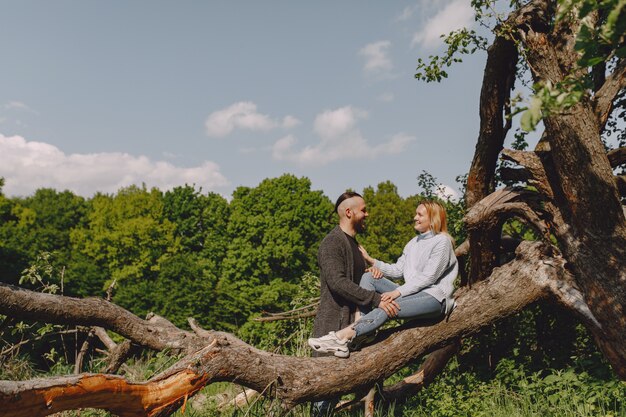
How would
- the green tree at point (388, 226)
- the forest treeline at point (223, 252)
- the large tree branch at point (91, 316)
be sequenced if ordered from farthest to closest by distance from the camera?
the green tree at point (388, 226), the forest treeline at point (223, 252), the large tree branch at point (91, 316)

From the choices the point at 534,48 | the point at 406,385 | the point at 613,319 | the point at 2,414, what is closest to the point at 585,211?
the point at 613,319

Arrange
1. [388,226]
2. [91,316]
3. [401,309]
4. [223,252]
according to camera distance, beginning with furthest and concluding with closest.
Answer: [388,226]
[223,252]
[401,309]
[91,316]

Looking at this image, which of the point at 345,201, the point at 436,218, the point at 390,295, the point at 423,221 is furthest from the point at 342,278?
the point at 436,218

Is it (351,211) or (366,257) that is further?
(366,257)

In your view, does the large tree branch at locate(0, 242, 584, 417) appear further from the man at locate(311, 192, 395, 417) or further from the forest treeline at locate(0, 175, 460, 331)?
the forest treeline at locate(0, 175, 460, 331)

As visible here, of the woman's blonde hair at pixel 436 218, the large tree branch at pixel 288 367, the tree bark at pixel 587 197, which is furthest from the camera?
the woman's blonde hair at pixel 436 218

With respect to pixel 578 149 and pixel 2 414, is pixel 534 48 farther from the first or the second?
pixel 2 414

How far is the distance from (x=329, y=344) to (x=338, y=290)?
→ 0.48m

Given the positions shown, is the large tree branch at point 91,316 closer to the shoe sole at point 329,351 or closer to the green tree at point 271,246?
the shoe sole at point 329,351

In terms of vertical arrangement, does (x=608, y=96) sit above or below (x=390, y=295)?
above

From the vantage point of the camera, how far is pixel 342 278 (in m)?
4.90

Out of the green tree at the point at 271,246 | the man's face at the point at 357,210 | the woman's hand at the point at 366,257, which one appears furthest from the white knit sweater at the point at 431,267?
the green tree at the point at 271,246

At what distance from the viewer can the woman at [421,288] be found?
475cm

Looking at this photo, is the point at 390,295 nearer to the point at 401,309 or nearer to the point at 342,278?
the point at 401,309
